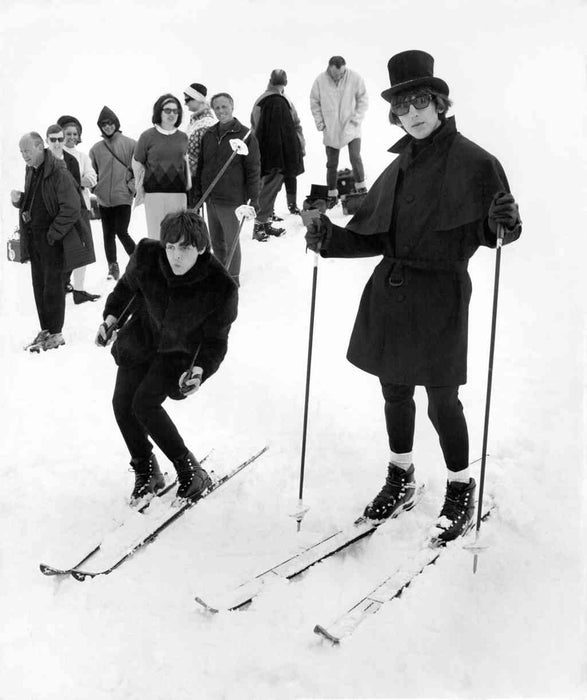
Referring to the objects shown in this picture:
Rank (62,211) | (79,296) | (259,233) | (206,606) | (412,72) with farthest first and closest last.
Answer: (259,233), (79,296), (62,211), (412,72), (206,606)

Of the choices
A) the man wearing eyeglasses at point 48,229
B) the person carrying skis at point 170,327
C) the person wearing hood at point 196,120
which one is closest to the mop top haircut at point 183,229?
the person carrying skis at point 170,327

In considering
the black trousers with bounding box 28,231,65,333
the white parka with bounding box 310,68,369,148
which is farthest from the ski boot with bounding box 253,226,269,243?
the black trousers with bounding box 28,231,65,333

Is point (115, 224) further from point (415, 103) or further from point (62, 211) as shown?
point (415, 103)

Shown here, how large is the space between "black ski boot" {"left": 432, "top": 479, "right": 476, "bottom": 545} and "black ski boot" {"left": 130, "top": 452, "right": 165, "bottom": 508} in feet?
4.59

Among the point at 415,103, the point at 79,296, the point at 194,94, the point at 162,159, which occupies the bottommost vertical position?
the point at 79,296

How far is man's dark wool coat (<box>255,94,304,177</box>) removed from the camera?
780cm

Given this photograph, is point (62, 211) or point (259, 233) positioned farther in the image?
point (259, 233)

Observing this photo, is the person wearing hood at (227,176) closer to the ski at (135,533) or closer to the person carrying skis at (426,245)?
the ski at (135,533)

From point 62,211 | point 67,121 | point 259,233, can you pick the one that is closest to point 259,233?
point 259,233

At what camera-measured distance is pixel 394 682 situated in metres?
2.35

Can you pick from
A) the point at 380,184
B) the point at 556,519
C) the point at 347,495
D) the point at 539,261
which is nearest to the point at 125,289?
the point at 380,184

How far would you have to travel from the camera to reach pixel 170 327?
3293mm

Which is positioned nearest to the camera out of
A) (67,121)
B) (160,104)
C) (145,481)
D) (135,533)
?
(135,533)

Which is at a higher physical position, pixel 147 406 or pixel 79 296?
pixel 79 296
